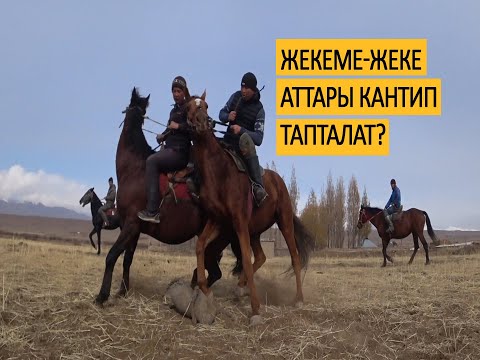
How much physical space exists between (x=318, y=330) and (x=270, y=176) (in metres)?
2.86

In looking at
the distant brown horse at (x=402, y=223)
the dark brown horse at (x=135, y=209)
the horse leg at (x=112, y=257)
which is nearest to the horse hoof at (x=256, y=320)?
the dark brown horse at (x=135, y=209)

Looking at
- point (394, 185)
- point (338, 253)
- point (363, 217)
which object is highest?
point (394, 185)

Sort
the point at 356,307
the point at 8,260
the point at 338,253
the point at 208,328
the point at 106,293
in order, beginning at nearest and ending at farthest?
the point at 208,328 < the point at 106,293 < the point at 356,307 < the point at 8,260 < the point at 338,253

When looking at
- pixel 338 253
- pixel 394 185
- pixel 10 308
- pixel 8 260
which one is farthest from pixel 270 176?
pixel 338 253

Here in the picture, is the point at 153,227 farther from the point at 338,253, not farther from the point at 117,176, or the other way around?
the point at 338,253

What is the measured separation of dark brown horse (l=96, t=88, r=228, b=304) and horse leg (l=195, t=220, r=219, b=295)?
2.57 ft

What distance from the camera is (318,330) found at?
18.1 ft

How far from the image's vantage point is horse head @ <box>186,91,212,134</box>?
19.1 feet

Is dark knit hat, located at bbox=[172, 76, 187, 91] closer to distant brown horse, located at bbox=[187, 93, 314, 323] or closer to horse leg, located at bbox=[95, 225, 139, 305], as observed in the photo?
distant brown horse, located at bbox=[187, 93, 314, 323]

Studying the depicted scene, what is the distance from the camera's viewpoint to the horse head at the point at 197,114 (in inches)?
229

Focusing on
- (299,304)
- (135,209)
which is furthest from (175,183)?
(299,304)

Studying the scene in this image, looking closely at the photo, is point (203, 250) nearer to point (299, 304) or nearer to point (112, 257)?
point (112, 257)

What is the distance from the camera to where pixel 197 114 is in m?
5.82

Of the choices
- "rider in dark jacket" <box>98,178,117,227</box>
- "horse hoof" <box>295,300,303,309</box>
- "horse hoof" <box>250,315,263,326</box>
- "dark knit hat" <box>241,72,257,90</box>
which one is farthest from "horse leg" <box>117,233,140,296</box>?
"rider in dark jacket" <box>98,178,117,227</box>
